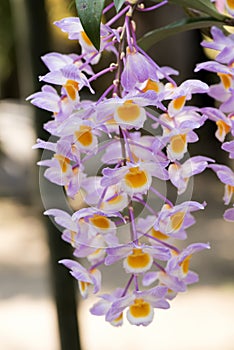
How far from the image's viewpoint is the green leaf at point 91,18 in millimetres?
349

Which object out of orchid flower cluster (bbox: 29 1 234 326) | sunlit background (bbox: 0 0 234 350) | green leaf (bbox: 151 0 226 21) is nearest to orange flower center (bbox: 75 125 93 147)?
orchid flower cluster (bbox: 29 1 234 326)

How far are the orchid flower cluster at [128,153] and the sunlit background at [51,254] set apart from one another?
52 centimetres

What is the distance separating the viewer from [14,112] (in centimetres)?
304

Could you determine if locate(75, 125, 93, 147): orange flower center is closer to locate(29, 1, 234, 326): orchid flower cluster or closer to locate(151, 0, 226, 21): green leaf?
locate(29, 1, 234, 326): orchid flower cluster

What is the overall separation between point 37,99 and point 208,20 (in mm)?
131

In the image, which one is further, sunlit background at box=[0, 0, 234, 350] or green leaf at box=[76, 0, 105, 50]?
sunlit background at box=[0, 0, 234, 350]

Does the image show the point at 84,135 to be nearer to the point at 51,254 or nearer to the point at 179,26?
the point at 179,26

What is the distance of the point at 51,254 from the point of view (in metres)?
0.98

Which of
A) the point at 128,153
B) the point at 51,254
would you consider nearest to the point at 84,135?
the point at 128,153

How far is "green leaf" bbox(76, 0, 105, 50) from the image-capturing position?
0.35 metres

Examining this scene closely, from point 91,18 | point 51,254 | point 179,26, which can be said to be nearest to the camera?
point 91,18

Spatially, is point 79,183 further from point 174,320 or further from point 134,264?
point 174,320

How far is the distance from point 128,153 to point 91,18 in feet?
0.27

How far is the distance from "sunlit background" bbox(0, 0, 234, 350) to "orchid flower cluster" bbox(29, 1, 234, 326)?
0.52 m
